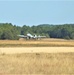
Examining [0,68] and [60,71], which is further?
[0,68]

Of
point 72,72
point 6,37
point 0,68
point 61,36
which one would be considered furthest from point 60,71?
point 61,36

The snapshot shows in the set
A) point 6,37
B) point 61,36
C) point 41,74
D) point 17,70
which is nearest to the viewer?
point 41,74

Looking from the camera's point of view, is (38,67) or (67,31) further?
(67,31)

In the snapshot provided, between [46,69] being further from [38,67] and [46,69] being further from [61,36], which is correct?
[61,36]

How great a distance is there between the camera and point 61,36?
14262 cm

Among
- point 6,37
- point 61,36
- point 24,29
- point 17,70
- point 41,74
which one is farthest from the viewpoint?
point 24,29

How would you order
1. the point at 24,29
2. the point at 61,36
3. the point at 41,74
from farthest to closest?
the point at 24,29 → the point at 61,36 → the point at 41,74

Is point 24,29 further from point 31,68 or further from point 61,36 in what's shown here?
point 31,68

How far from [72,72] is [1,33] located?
91064 millimetres

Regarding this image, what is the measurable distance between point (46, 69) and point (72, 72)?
1.33 m

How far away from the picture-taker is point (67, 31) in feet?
477

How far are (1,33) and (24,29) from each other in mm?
59300

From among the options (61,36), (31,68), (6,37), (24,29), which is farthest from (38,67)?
(24,29)

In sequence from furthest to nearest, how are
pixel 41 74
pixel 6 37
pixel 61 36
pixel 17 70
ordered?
pixel 61 36 < pixel 6 37 < pixel 17 70 < pixel 41 74
